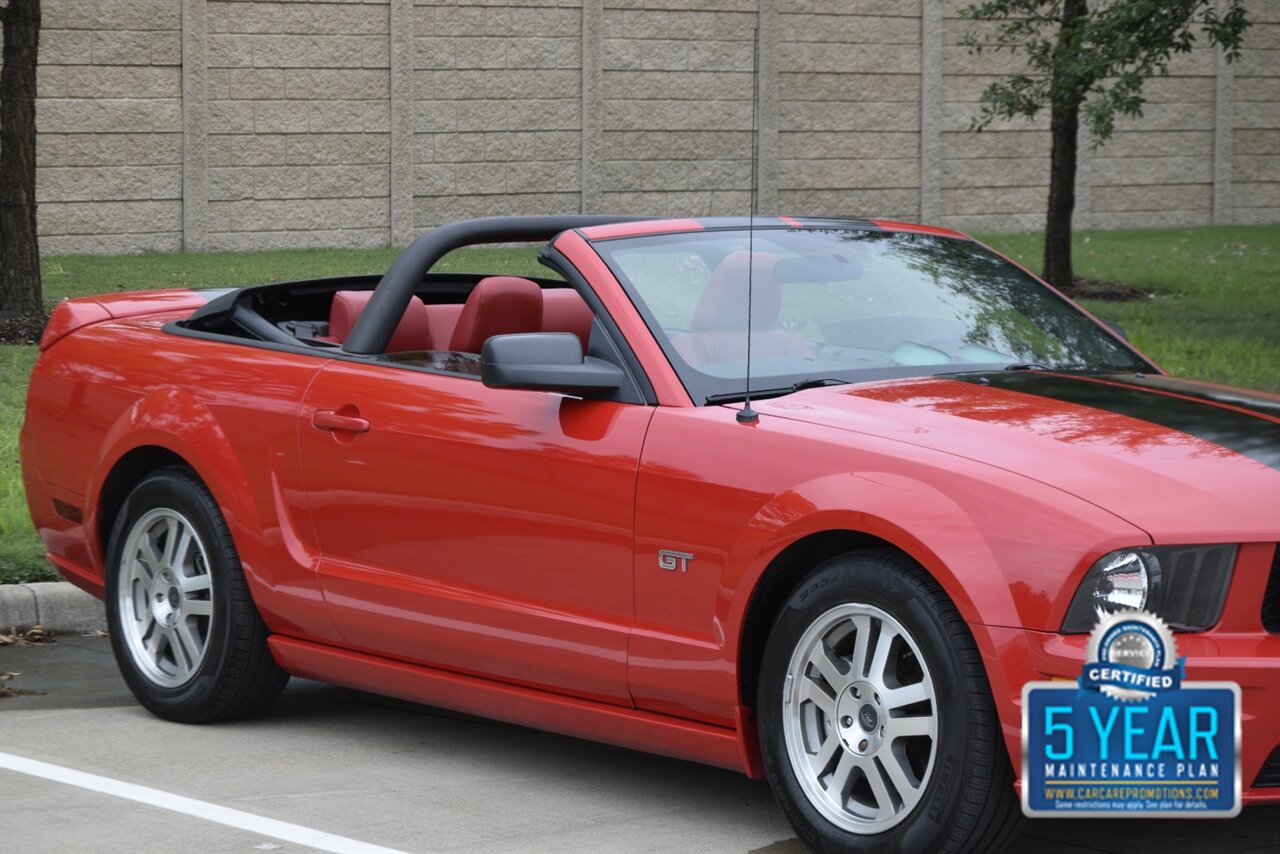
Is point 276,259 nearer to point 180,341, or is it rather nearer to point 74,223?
point 74,223

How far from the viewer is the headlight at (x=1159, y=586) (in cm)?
399

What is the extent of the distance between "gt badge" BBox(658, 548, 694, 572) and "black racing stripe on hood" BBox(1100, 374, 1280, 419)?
1281mm

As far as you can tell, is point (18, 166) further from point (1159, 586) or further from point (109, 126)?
point (1159, 586)

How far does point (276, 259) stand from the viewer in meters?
20.2

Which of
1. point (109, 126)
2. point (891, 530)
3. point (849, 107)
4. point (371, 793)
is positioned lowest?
point (371, 793)

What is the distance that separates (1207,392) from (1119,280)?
613 inches

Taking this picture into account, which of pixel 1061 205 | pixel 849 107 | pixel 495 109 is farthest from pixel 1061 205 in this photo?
pixel 495 109

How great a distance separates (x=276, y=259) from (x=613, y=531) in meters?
15.9

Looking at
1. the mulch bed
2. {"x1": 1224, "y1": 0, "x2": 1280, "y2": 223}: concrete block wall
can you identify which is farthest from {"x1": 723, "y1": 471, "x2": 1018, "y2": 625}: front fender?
{"x1": 1224, "y1": 0, "x2": 1280, "y2": 223}: concrete block wall

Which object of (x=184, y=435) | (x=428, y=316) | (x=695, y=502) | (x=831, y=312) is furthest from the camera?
(x=428, y=316)

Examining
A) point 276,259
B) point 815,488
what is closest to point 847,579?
point 815,488

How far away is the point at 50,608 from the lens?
755 centimetres

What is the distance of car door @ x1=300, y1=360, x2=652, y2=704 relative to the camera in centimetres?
492

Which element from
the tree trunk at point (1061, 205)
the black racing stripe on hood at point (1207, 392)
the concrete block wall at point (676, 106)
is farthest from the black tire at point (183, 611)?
the concrete block wall at point (676, 106)
